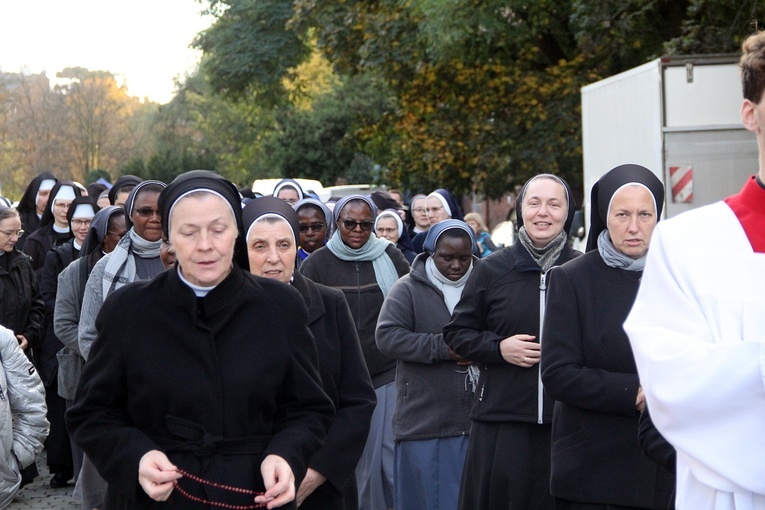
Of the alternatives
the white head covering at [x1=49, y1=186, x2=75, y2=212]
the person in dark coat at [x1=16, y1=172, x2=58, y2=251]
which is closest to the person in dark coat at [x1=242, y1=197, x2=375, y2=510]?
the white head covering at [x1=49, y1=186, x2=75, y2=212]

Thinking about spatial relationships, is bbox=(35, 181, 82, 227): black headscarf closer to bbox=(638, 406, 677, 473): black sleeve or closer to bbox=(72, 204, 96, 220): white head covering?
bbox=(72, 204, 96, 220): white head covering

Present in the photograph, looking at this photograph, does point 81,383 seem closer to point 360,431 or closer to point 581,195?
point 360,431

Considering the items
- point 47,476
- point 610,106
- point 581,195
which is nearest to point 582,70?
point 581,195

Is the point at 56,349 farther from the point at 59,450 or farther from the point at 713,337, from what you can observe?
the point at 713,337

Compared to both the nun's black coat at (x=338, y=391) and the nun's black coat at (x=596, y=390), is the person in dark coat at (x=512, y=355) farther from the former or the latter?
the nun's black coat at (x=338, y=391)

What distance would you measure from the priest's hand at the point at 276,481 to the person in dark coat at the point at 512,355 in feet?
7.41

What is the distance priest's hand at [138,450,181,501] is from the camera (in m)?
3.81

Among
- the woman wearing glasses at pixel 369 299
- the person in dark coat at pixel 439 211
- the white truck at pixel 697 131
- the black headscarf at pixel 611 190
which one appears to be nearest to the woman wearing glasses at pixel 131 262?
the woman wearing glasses at pixel 369 299

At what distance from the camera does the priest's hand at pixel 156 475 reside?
381 cm

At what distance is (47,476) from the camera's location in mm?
11539

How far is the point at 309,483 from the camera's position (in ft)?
15.6

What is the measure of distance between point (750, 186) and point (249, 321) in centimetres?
163

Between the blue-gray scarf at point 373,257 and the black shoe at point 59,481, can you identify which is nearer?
the blue-gray scarf at point 373,257

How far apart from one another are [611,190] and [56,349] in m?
6.95
